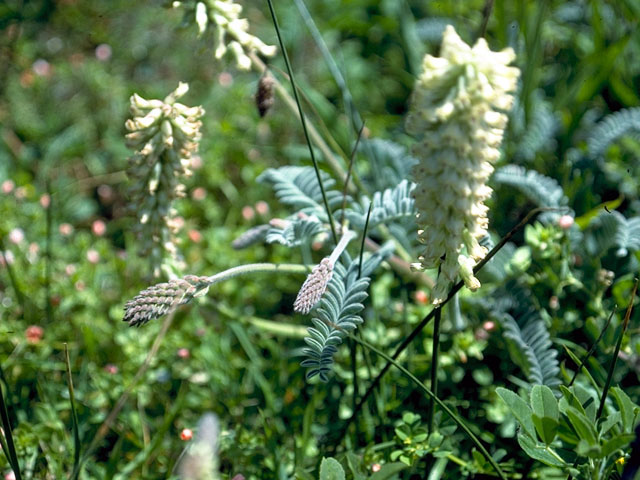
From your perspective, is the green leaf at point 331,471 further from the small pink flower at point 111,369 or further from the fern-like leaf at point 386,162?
the fern-like leaf at point 386,162

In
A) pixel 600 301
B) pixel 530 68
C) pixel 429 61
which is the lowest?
pixel 600 301

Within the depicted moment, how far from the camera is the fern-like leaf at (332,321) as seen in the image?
1728 millimetres

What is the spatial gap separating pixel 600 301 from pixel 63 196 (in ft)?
8.01

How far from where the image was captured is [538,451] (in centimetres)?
168

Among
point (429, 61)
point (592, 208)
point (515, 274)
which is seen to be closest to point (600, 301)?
point (515, 274)

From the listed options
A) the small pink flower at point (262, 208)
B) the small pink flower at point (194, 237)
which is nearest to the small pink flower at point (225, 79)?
the small pink flower at point (262, 208)

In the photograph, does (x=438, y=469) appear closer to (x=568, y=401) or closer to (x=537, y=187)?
(x=568, y=401)

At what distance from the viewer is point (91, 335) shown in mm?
2562

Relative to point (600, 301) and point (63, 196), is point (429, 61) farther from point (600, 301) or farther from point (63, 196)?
point (63, 196)

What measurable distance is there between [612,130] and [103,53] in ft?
9.03

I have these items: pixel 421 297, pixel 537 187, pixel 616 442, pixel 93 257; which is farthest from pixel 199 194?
pixel 616 442

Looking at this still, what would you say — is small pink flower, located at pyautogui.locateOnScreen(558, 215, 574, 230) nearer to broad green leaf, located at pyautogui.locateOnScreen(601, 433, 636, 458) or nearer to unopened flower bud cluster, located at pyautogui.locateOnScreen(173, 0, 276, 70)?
broad green leaf, located at pyautogui.locateOnScreen(601, 433, 636, 458)

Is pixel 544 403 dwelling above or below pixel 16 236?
above

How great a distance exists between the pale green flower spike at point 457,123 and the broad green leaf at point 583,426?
47 centimetres
